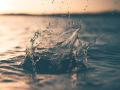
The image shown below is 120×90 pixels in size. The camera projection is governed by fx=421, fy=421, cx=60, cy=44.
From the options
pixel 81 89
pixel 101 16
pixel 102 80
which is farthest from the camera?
pixel 101 16

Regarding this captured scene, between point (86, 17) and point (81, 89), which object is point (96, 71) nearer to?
point (81, 89)

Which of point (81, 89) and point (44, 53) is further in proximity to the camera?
point (44, 53)

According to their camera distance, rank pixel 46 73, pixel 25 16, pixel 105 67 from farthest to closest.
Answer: pixel 25 16 → pixel 105 67 → pixel 46 73

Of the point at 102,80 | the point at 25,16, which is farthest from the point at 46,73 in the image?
the point at 25,16

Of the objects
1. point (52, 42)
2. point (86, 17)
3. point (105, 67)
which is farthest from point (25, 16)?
point (105, 67)

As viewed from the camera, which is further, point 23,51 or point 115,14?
point 115,14

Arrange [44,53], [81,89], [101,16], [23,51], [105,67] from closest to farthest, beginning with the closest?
[81,89] → [105,67] → [44,53] → [23,51] → [101,16]

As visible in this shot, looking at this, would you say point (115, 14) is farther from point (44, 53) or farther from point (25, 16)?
point (44, 53)

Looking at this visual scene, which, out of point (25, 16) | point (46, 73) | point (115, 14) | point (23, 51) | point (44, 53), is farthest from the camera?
point (25, 16)
